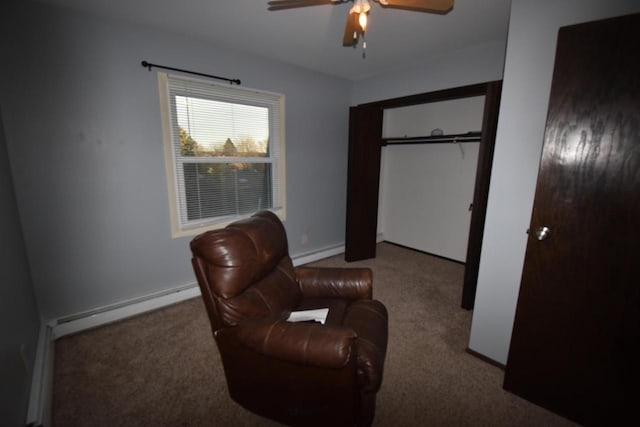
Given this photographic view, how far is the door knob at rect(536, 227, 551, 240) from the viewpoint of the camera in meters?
1.42

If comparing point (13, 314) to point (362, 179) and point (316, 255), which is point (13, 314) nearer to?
point (316, 255)

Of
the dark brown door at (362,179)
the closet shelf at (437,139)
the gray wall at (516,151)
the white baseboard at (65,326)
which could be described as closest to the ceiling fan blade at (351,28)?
the gray wall at (516,151)

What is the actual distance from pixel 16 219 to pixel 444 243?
4351 mm

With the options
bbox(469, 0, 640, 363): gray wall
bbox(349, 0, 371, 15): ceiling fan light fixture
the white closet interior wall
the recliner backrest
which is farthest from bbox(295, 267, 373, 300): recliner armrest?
the white closet interior wall

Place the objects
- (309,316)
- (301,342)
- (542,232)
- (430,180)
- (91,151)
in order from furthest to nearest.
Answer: (430,180), (91,151), (309,316), (542,232), (301,342)

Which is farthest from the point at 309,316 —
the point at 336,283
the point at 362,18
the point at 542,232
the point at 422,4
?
the point at 422,4

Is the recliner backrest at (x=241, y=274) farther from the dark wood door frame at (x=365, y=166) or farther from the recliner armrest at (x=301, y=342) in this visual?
the dark wood door frame at (x=365, y=166)

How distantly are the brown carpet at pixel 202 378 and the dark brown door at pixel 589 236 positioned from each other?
1.10 feet

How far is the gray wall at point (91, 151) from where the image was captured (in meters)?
1.85

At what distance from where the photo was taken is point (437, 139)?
3607 millimetres

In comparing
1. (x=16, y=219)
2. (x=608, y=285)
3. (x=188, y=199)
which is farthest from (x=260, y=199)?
(x=608, y=285)

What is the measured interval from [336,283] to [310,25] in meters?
2.04

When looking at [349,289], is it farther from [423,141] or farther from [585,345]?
[423,141]

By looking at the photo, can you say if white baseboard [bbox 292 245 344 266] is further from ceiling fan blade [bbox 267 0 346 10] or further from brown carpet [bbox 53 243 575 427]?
ceiling fan blade [bbox 267 0 346 10]
